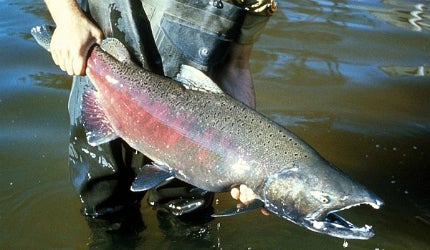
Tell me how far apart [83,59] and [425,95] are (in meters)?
3.81

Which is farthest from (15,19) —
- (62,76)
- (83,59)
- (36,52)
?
(83,59)

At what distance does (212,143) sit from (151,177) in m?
0.32

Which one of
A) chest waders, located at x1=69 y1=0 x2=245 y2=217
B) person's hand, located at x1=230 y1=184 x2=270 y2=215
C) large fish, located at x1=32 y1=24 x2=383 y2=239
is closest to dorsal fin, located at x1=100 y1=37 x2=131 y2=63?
large fish, located at x1=32 y1=24 x2=383 y2=239

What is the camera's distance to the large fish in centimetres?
225

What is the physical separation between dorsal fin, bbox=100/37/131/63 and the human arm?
0.06 metres

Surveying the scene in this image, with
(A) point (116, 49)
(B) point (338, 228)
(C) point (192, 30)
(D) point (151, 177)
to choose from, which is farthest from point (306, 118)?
(B) point (338, 228)

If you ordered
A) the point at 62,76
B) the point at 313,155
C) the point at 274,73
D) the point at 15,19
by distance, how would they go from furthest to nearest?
the point at 15,19 < the point at 274,73 < the point at 62,76 < the point at 313,155

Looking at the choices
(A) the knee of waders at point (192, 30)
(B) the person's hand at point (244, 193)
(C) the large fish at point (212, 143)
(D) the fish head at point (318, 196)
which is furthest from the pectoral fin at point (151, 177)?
(A) the knee of waders at point (192, 30)

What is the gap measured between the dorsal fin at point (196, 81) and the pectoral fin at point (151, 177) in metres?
0.37

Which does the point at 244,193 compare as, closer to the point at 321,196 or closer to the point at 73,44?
the point at 321,196

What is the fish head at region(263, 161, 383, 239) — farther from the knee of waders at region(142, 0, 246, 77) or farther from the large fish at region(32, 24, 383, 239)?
the knee of waders at region(142, 0, 246, 77)

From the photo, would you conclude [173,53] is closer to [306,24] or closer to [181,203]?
[181,203]

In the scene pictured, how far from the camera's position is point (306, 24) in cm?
685

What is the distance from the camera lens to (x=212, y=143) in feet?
7.87
